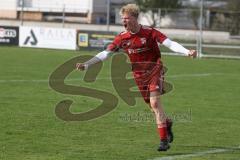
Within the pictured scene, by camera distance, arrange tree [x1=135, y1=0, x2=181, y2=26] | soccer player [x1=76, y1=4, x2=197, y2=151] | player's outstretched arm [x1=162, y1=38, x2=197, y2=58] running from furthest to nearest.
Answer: tree [x1=135, y1=0, x2=181, y2=26], soccer player [x1=76, y1=4, x2=197, y2=151], player's outstretched arm [x1=162, y1=38, x2=197, y2=58]

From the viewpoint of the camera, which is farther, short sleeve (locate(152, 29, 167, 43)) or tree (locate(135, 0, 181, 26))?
tree (locate(135, 0, 181, 26))

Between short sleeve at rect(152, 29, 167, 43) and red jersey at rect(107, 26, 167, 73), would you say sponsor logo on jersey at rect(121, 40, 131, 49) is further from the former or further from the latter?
short sleeve at rect(152, 29, 167, 43)

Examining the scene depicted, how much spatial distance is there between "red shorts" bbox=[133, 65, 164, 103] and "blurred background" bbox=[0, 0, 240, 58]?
2692 centimetres

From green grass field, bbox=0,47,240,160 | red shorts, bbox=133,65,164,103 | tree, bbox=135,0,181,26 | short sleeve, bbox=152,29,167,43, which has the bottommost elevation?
green grass field, bbox=0,47,240,160

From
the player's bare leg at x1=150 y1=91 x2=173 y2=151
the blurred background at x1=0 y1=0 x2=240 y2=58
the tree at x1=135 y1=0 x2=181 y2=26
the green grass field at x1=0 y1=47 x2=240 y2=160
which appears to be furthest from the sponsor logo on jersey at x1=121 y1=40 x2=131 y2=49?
the tree at x1=135 y1=0 x2=181 y2=26

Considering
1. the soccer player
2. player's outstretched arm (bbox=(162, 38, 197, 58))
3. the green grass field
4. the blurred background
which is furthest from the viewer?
the blurred background

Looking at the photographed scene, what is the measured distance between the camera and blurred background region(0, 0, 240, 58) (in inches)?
1554

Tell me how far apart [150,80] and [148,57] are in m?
0.32

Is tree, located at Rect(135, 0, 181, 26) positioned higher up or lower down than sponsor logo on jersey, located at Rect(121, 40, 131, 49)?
higher up

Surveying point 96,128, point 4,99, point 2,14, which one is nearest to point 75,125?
point 96,128

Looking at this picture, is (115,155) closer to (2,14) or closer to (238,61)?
(238,61)

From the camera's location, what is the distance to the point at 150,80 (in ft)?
31.5

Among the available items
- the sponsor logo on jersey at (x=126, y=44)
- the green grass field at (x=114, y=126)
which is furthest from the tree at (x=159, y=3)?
the sponsor logo on jersey at (x=126, y=44)

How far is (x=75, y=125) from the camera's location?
1191 centimetres
